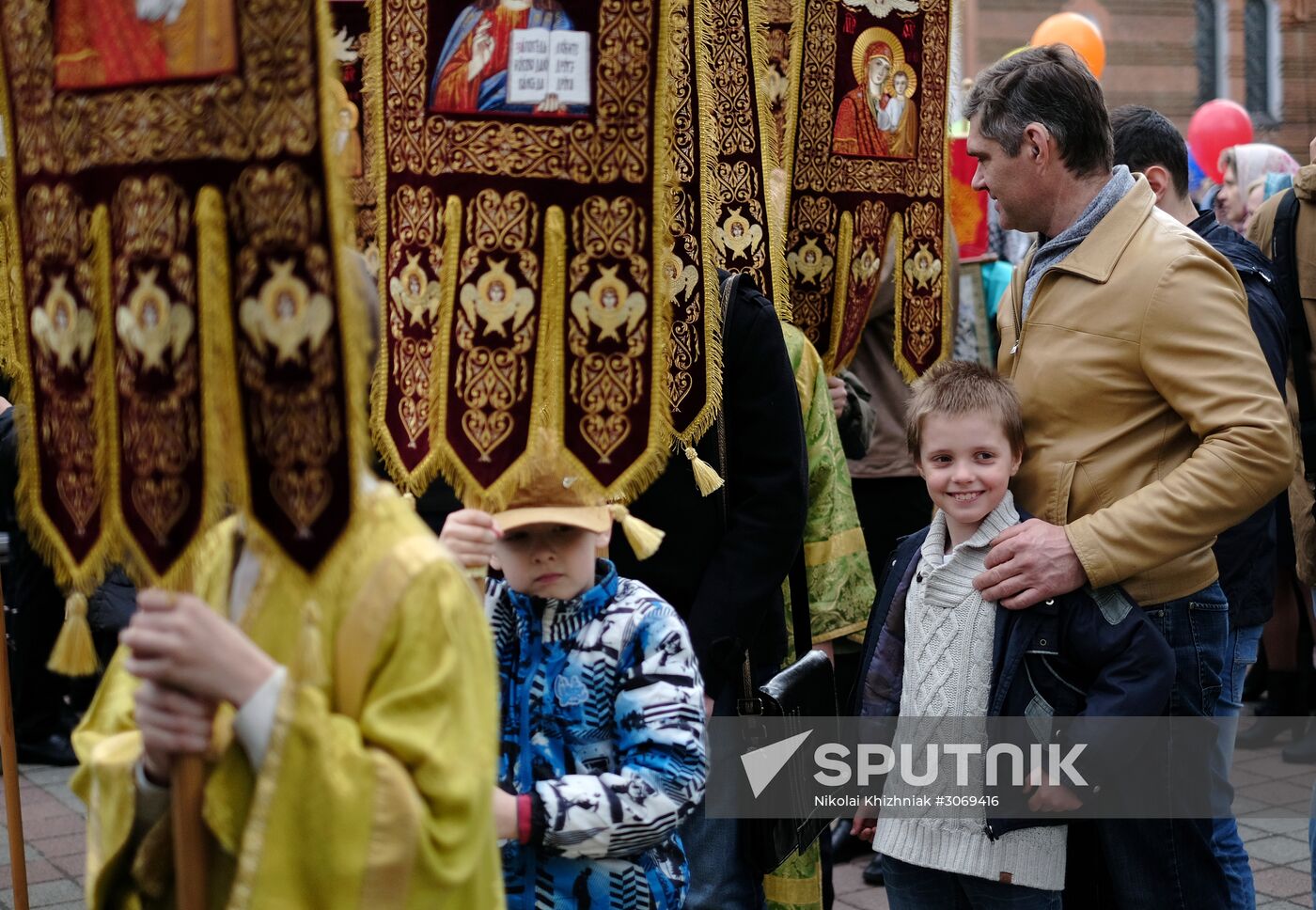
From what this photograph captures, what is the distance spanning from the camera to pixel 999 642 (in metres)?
3.02

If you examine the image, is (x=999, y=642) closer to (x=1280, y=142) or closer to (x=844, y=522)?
(x=844, y=522)

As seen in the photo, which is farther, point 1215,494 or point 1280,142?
point 1280,142

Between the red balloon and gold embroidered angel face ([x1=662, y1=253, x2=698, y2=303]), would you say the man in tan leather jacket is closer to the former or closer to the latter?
gold embroidered angel face ([x1=662, y1=253, x2=698, y2=303])

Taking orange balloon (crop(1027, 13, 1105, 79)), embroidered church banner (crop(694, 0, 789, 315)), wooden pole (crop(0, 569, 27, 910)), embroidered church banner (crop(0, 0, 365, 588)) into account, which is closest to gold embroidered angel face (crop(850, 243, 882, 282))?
embroidered church banner (crop(694, 0, 789, 315))

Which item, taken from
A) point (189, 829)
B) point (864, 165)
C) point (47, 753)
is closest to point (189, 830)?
point (189, 829)

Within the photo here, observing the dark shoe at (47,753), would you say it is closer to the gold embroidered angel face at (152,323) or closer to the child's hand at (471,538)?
the child's hand at (471,538)

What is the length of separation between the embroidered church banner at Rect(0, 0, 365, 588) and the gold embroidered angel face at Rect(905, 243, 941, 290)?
2786mm

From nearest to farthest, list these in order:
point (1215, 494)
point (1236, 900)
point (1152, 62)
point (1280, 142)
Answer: point (1215, 494), point (1236, 900), point (1152, 62), point (1280, 142)

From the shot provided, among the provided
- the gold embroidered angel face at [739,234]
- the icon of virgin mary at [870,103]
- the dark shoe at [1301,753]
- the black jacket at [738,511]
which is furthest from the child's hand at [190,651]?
the dark shoe at [1301,753]

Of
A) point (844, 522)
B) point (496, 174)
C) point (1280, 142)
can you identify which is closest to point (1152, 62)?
point (1280, 142)

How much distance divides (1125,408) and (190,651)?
2.00 meters

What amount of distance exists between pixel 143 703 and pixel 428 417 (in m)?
0.92

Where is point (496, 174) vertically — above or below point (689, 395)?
above

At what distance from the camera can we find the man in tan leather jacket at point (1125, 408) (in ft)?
9.78
